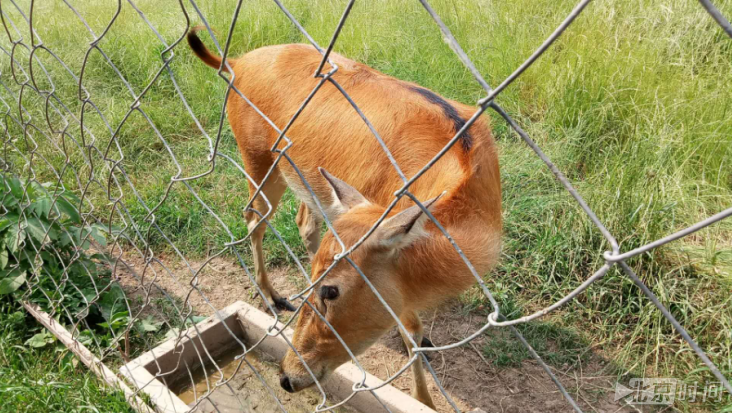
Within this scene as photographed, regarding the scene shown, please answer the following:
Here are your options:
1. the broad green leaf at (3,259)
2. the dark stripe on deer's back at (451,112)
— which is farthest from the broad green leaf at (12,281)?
the dark stripe on deer's back at (451,112)

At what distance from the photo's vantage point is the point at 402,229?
203 centimetres

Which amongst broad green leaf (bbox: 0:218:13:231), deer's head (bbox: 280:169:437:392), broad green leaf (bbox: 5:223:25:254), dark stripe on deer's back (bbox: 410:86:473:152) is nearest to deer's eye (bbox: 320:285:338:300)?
deer's head (bbox: 280:169:437:392)

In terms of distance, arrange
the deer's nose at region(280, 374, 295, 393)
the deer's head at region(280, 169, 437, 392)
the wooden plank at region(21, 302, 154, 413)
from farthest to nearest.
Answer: the wooden plank at region(21, 302, 154, 413) < the deer's nose at region(280, 374, 295, 393) < the deer's head at region(280, 169, 437, 392)

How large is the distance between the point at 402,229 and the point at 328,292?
0.43 meters

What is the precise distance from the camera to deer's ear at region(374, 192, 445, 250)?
2002 millimetres

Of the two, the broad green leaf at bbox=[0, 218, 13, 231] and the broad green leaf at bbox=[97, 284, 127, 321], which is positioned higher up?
the broad green leaf at bbox=[0, 218, 13, 231]

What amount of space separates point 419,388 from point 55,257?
2.35 metres

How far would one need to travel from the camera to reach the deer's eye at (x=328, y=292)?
2209mm

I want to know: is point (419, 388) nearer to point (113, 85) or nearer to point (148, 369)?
point (148, 369)

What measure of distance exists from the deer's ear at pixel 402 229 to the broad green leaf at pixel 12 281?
2431 millimetres

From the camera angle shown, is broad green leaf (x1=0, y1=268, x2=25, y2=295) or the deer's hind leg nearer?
broad green leaf (x1=0, y1=268, x2=25, y2=295)

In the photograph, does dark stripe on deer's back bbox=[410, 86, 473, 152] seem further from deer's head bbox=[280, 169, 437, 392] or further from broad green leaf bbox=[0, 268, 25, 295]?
broad green leaf bbox=[0, 268, 25, 295]

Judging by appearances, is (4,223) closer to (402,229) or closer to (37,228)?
(37,228)

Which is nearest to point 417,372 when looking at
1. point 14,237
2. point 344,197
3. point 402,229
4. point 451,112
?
point 344,197
